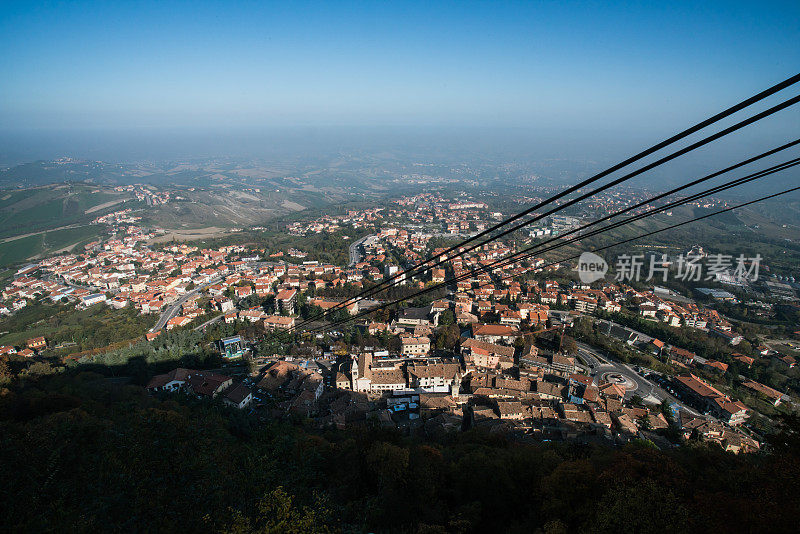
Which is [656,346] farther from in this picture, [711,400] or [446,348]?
[446,348]

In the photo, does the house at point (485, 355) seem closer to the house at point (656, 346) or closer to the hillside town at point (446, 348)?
the hillside town at point (446, 348)

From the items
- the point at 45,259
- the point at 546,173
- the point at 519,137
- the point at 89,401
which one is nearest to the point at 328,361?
the point at 89,401

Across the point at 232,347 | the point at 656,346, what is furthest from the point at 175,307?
the point at 656,346

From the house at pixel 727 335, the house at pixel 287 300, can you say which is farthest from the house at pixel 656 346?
the house at pixel 287 300

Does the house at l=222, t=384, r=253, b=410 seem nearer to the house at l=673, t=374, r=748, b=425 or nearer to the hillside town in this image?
the hillside town

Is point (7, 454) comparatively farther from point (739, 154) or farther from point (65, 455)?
point (739, 154)

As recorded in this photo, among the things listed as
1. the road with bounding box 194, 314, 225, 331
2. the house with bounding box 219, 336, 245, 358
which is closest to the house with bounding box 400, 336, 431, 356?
the house with bounding box 219, 336, 245, 358
